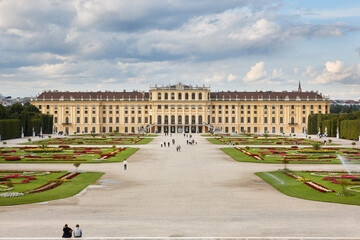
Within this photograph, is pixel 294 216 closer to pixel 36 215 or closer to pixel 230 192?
pixel 230 192

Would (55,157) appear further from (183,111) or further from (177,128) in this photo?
(183,111)

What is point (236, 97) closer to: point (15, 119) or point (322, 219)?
point (15, 119)

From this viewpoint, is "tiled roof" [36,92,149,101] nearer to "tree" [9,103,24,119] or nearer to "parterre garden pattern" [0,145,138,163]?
"tree" [9,103,24,119]

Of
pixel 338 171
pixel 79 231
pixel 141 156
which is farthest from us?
pixel 141 156

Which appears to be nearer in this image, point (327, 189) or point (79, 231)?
point (79, 231)

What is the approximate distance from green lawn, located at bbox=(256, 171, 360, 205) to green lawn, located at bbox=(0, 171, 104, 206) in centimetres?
1243

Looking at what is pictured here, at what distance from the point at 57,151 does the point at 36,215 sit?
1399 inches

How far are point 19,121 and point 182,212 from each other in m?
78.7

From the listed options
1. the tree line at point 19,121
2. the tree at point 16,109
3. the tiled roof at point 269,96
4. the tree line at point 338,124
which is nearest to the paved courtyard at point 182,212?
the tree line at point 19,121

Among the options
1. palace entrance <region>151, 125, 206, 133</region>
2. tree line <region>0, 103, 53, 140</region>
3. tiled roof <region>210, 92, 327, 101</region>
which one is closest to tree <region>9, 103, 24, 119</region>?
tree line <region>0, 103, 53, 140</region>

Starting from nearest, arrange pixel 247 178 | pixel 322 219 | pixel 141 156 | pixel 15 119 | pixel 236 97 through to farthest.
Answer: pixel 322 219, pixel 247 178, pixel 141 156, pixel 15 119, pixel 236 97

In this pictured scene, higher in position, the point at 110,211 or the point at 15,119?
the point at 15,119

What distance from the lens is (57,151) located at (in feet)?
183

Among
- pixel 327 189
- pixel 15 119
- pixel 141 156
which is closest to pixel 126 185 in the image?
pixel 327 189
